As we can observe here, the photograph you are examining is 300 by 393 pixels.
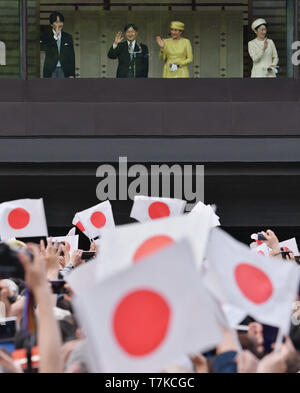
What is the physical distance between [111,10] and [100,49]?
0.80m

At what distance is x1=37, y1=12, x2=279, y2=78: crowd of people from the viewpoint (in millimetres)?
17328

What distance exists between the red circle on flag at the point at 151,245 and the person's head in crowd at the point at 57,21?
13.1 m

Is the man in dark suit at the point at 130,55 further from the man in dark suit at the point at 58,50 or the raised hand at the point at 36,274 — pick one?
the raised hand at the point at 36,274

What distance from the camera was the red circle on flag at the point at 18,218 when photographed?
1003 centimetres

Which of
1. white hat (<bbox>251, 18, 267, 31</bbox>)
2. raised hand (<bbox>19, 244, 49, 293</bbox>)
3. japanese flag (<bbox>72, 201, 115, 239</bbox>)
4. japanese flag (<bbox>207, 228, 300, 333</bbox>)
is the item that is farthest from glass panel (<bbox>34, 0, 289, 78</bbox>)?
raised hand (<bbox>19, 244, 49, 293</bbox>)

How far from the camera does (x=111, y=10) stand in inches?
700

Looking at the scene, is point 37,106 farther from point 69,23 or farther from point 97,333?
point 97,333

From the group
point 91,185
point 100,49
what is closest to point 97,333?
point 100,49

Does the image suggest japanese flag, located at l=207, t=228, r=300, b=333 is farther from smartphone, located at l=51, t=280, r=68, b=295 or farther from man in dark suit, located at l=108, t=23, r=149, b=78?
man in dark suit, located at l=108, t=23, r=149, b=78

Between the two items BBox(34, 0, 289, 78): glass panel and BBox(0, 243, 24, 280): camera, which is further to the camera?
BBox(34, 0, 289, 78): glass panel

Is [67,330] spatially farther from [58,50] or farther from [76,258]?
[58,50]

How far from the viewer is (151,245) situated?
4723 millimetres

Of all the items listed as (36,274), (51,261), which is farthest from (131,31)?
(36,274)

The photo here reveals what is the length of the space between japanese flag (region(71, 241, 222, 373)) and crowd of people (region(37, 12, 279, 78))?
1341 cm
